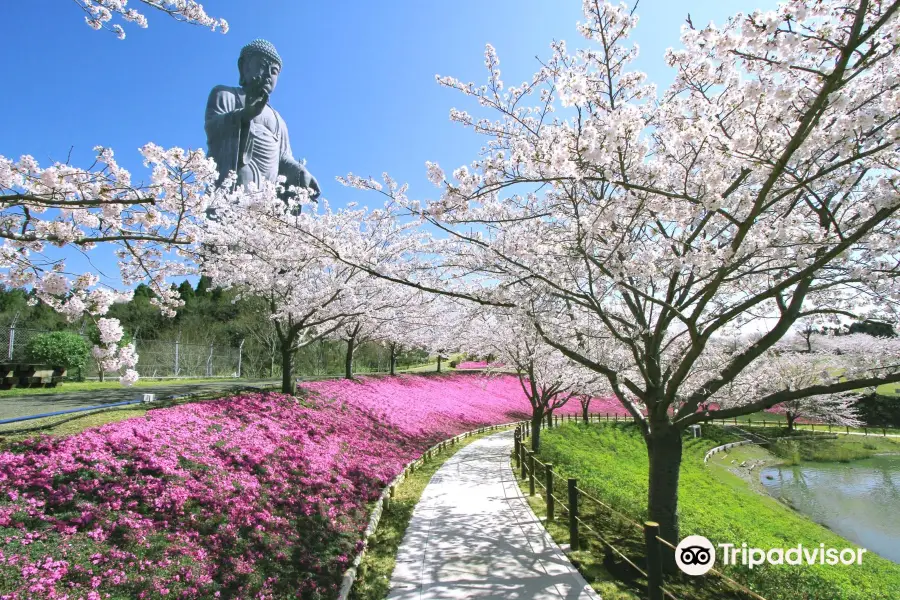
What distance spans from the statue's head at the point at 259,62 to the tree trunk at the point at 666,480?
33207 millimetres

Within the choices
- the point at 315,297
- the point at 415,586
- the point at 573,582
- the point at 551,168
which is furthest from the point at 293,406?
the point at 551,168

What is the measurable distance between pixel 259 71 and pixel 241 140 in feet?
17.6

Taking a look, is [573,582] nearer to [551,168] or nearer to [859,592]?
[859,592]

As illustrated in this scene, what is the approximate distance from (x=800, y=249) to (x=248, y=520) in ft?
24.2

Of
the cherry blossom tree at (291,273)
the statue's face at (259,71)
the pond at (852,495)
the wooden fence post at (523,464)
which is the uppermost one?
the statue's face at (259,71)

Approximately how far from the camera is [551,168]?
4.05 metres

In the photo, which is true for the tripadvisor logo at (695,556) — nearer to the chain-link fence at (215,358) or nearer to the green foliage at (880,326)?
the green foliage at (880,326)

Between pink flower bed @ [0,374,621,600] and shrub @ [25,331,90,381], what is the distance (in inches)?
322

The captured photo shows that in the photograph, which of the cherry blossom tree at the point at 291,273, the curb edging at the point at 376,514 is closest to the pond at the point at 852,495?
the curb edging at the point at 376,514

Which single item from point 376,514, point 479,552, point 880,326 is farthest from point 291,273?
point 880,326

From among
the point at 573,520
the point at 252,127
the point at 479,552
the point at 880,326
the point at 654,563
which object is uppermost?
the point at 252,127

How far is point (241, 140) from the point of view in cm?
3077

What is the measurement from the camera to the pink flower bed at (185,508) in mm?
4172

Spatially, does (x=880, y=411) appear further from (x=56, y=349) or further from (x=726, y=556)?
(x=56, y=349)
